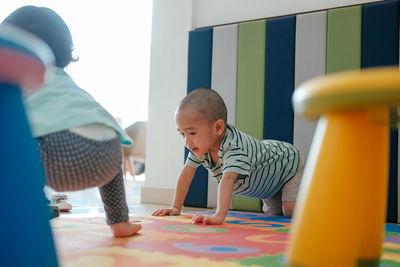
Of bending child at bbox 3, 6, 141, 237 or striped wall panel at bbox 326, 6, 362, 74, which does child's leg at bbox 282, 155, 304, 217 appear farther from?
bending child at bbox 3, 6, 141, 237

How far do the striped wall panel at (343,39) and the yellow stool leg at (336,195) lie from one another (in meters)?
1.13

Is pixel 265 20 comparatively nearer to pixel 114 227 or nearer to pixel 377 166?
pixel 114 227

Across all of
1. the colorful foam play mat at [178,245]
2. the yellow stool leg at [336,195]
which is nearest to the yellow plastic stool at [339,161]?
the yellow stool leg at [336,195]

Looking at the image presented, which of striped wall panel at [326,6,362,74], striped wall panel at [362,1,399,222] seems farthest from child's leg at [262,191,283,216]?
striped wall panel at [326,6,362,74]

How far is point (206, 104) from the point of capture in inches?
47.6

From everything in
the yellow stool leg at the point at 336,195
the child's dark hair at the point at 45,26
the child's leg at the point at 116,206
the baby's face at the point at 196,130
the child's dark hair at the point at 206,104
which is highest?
the child's dark hair at the point at 45,26

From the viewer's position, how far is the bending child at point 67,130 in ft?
2.23

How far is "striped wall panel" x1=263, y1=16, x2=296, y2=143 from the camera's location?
5.11 ft

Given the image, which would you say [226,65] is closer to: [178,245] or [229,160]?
[229,160]

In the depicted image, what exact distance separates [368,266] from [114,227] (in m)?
→ 0.51

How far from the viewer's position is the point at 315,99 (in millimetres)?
387

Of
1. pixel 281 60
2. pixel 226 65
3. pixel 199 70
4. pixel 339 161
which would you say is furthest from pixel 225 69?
pixel 339 161

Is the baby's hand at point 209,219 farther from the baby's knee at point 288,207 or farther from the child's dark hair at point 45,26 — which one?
the child's dark hair at point 45,26

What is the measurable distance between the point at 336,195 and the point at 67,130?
1.50 feet
